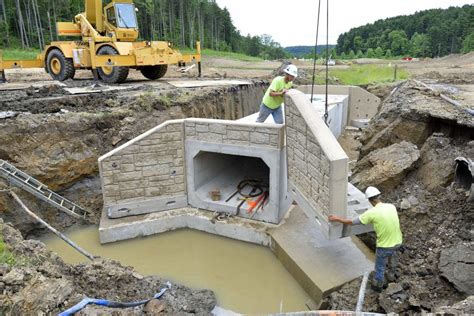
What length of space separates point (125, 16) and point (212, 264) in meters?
10.9

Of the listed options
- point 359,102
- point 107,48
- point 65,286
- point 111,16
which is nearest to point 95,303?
point 65,286

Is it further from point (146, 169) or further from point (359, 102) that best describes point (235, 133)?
point (359, 102)

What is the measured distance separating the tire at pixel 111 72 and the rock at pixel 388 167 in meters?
9.78

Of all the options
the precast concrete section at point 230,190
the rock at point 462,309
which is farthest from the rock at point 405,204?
the rock at point 462,309

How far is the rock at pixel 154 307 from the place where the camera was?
4.89m

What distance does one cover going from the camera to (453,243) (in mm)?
5930

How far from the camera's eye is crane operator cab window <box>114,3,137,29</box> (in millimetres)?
14073

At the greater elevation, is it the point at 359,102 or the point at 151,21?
the point at 151,21

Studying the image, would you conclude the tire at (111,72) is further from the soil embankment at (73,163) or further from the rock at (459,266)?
the rock at (459,266)

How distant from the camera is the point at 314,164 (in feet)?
20.6

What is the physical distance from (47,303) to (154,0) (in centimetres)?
5071

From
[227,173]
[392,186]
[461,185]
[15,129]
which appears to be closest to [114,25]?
[15,129]

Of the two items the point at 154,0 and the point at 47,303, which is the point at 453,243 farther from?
the point at 154,0

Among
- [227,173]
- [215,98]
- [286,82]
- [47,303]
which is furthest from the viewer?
[215,98]
